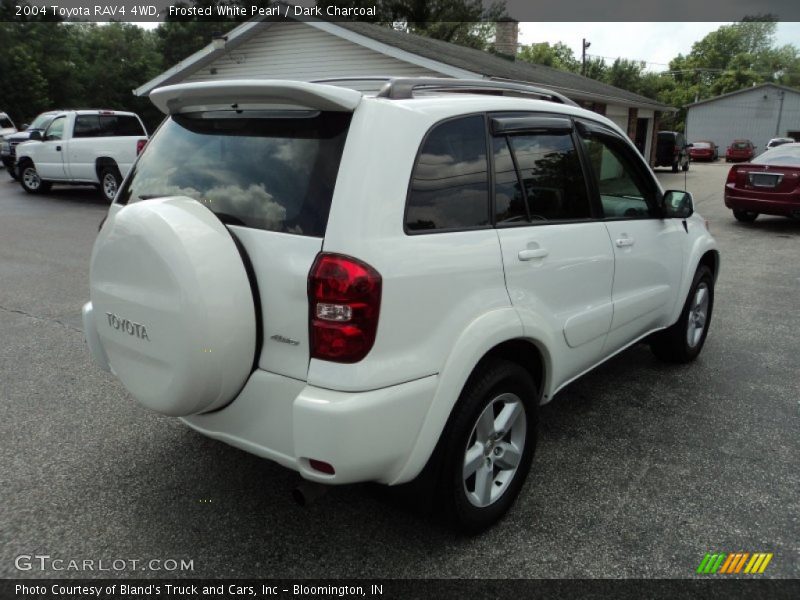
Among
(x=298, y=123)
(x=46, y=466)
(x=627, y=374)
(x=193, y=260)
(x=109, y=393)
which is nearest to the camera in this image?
(x=193, y=260)

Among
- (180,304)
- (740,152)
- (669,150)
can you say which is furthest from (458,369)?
(740,152)

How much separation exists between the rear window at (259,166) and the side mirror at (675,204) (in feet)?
8.38

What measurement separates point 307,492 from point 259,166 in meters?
1.25

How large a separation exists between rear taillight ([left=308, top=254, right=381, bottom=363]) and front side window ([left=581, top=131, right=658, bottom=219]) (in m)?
1.85

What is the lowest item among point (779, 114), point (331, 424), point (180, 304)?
point (331, 424)

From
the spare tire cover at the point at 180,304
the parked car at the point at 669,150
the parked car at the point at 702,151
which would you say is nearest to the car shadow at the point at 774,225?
the spare tire cover at the point at 180,304

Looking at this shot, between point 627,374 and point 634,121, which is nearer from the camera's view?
point 627,374

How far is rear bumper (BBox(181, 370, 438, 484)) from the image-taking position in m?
2.10

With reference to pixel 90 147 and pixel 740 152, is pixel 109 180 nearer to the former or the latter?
pixel 90 147

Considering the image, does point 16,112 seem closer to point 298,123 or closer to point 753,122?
point 298,123

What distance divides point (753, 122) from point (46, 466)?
2568 inches

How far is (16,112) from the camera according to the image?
36.2 meters

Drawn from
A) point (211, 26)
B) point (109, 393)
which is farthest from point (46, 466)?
point (211, 26)

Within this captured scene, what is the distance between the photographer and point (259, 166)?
241 centimetres
